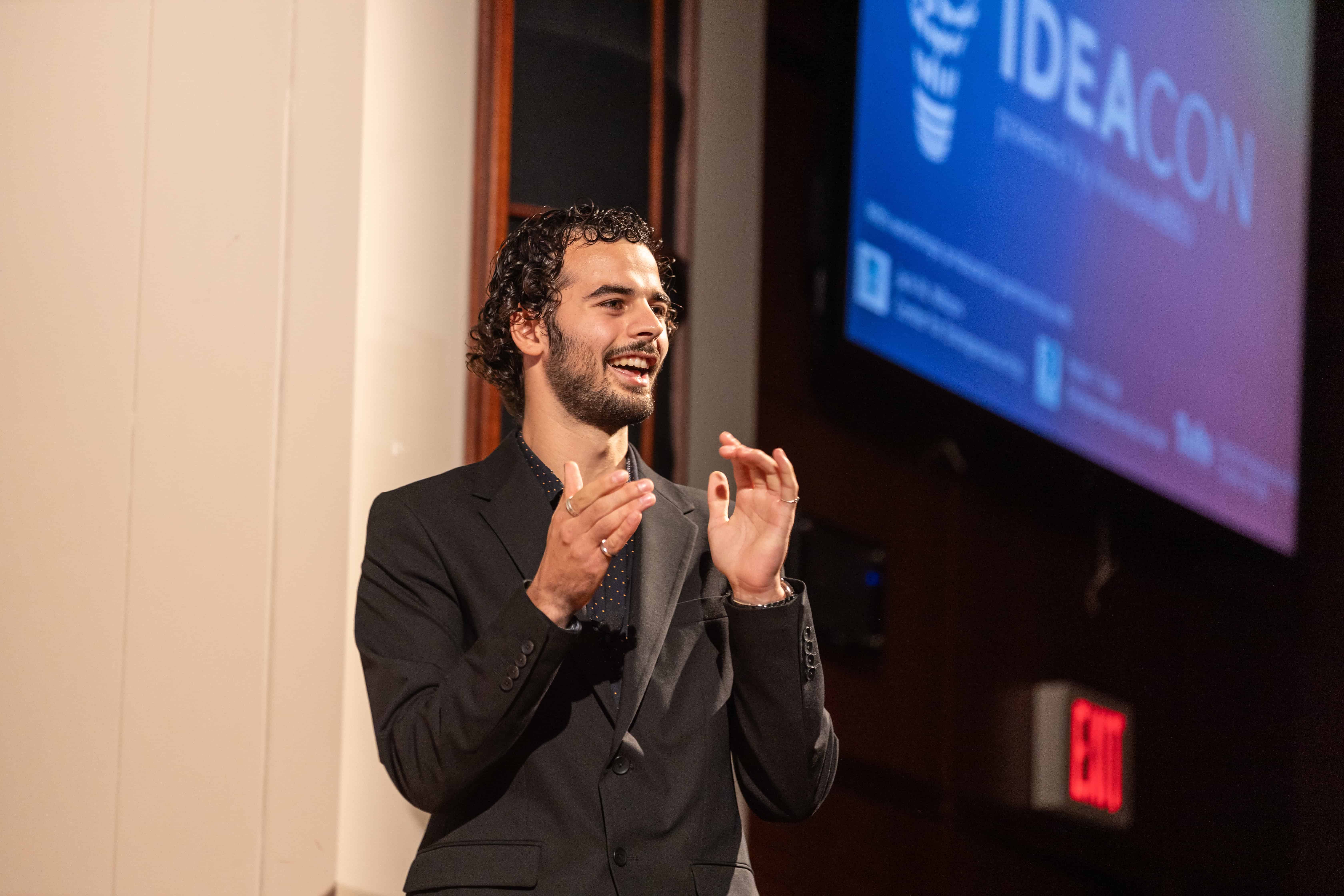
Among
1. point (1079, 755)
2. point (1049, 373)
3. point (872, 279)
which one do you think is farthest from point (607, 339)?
point (1079, 755)

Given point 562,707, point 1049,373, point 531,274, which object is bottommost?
point 562,707

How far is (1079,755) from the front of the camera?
4547 millimetres

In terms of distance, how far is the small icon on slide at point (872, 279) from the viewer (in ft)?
11.7

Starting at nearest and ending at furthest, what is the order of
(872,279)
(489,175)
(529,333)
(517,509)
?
(517,509)
(529,333)
(489,175)
(872,279)

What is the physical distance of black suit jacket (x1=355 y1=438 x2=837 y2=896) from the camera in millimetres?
1530

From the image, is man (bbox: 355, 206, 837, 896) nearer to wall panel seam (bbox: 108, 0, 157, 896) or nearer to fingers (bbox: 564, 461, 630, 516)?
fingers (bbox: 564, 461, 630, 516)

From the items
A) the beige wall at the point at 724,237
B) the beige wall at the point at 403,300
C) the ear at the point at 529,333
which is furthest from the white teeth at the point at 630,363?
the beige wall at the point at 724,237

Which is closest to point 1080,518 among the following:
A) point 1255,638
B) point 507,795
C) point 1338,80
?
point 1255,638

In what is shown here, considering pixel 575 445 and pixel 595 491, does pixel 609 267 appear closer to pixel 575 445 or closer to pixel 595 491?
pixel 575 445

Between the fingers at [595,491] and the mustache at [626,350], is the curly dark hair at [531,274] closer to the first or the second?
the mustache at [626,350]

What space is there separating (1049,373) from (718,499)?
272cm

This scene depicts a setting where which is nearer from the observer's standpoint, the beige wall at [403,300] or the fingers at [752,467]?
the fingers at [752,467]

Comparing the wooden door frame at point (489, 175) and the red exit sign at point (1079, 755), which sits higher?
the wooden door frame at point (489, 175)

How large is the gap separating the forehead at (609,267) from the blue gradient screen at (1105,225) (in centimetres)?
173
